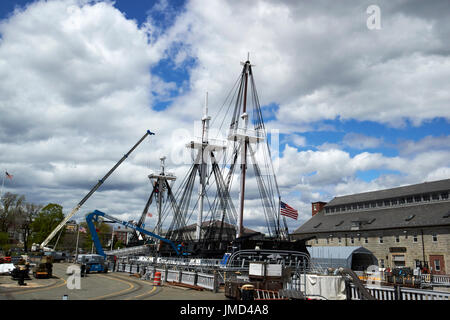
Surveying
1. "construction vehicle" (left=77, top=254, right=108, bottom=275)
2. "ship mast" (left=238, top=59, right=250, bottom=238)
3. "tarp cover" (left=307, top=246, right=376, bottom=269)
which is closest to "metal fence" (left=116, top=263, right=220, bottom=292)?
"construction vehicle" (left=77, top=254, right=108, bottom=275)

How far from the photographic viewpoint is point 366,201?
62344mm

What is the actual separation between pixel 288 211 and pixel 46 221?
55084 mm

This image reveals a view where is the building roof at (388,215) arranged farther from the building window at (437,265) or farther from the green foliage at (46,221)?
the green foliage at (46,221)

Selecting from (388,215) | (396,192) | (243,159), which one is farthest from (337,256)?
(243,159)

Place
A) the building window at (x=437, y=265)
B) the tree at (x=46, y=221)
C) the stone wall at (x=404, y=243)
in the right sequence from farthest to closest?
the tree at (x=46, y=221) < the stone wall at (x=404, y=243) < the building window at (x=437, y=265)

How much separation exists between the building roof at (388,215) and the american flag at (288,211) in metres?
22.9

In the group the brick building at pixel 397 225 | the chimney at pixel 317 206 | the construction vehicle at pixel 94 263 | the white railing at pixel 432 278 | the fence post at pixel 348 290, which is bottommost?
the white railing at pixel 432 278

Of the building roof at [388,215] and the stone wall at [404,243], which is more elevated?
the building roof at [388,215]

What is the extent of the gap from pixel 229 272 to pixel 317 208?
196 feet

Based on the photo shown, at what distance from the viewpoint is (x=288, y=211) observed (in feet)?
119

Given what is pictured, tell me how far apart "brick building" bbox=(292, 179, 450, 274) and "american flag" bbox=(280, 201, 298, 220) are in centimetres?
349

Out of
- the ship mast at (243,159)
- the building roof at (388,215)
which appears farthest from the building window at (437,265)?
the ship mast at (243,159)

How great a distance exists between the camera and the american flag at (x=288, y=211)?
3588 cm
